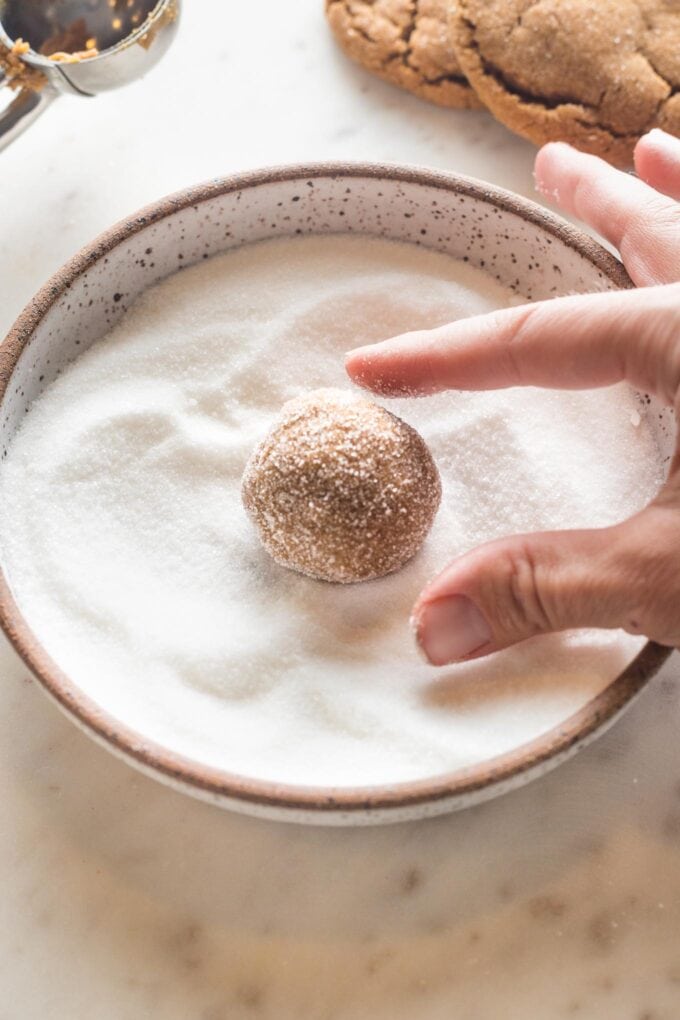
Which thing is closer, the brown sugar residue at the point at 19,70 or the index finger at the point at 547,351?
the index finger at the point at 547,351

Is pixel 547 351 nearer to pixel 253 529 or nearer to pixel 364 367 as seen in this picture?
pixel 364 367

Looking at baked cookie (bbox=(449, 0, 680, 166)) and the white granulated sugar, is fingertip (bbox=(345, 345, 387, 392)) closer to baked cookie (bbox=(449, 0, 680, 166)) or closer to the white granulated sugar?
the white granulated sugar

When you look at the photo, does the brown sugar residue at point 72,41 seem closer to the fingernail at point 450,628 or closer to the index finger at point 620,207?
the index finger at point 620,207

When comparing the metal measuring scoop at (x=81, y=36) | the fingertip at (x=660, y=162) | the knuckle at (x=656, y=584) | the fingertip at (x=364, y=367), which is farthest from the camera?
the metal measuring scoop at (x=81, y=36)

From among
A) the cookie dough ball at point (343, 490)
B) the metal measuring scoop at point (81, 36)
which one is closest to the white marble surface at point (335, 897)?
the cookie dough ball at point (343, 490)

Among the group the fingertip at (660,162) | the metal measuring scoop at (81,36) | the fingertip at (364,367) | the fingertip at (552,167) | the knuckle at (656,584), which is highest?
the metal measuring scoop at (81,36)

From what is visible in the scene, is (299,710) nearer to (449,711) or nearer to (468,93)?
(449,711)

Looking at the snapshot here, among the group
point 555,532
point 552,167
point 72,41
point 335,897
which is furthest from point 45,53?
point 335,897
